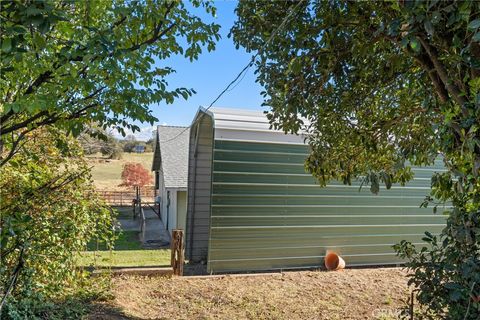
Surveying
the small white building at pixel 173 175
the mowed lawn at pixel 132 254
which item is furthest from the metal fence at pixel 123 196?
the mowed lawn at pixel 132 254

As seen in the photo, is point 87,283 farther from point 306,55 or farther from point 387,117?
point 387,117

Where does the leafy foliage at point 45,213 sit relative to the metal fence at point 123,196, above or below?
above

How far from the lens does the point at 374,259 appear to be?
7.81 metres

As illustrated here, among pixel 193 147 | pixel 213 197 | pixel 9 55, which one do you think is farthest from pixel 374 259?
pixel 9 55

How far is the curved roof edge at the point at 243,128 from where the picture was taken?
683cm

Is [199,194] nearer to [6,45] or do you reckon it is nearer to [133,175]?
[6,45]

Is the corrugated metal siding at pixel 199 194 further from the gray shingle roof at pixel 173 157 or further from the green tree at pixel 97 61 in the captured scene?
the green tree at pixel 97 61

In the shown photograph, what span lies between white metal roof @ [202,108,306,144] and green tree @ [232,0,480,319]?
276 cm

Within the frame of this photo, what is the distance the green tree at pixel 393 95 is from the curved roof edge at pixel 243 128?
2.76 metres

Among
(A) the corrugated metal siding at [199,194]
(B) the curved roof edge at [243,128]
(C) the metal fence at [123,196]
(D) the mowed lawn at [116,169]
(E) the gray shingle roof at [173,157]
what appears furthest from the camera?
(D) the mowed lawn at [116,169]

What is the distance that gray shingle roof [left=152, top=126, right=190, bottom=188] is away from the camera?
449 inches

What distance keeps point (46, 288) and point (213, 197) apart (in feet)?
11.9

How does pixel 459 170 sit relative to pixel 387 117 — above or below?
below

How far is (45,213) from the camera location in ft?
11.7
